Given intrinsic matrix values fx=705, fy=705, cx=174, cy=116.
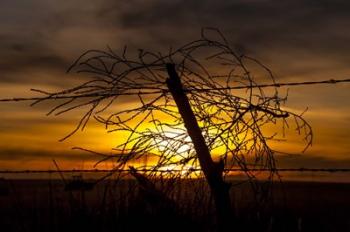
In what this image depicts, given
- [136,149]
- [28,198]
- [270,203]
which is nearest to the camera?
[270,203]

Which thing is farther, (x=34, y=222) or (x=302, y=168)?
(x=34, y=222)

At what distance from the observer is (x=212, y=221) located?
512cm

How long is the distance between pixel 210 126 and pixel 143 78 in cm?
61

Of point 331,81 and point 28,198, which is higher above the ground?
point 331,81

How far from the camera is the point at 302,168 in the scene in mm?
5066

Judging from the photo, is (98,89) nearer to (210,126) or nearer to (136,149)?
(136,149)

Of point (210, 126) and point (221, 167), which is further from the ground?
point (210, 126)

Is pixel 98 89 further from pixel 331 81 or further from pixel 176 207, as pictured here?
pixel 331 81

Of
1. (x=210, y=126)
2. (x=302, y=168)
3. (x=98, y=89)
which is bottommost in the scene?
(x=302, y=168)

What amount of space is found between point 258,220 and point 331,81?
129 centimetres

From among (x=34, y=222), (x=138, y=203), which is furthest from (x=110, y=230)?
(x=34, y=222)

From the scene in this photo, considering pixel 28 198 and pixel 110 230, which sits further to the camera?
pixel 28 198

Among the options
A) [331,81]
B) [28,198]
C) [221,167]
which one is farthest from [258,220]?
[28,198]

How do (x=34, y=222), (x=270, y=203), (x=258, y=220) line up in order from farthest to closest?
(x=34, y=222) → (x=258, y=220) → (x=270, y=203)
